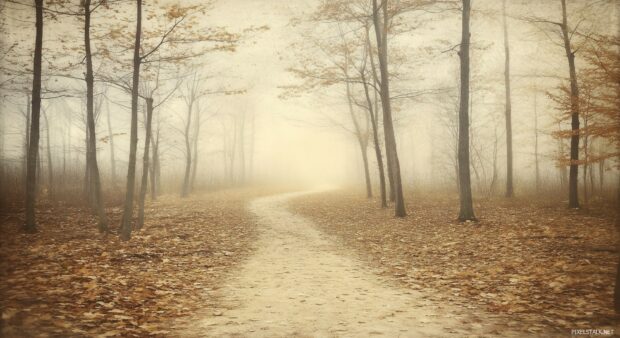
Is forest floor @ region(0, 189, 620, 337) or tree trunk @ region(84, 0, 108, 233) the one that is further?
tree trunk @ region(84, 0, 108, 233)

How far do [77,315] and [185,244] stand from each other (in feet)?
18.0

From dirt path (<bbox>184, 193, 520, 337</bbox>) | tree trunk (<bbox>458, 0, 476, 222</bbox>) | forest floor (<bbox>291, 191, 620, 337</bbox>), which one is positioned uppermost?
tree trunk (<bbox>458, 0, 476, 222</bbox>)

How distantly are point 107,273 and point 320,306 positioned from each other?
4.27 metres

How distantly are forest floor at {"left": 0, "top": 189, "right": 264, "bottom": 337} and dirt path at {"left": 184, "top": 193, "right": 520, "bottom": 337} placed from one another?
2.06 feet

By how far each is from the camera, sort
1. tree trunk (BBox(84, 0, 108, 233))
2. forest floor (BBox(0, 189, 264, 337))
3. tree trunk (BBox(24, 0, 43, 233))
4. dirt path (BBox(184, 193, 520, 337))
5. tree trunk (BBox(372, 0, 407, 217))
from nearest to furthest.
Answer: forest floor (BBox(0, 189, 264, 337))
dirt path (BBox(184, 193, 520, 337))
tree trunk (BBox(24, 0, 43, 233))
tree trunk (BBox(84, 0, 108, 233))
tree trunk (BBox(372, 0, 407, 217))

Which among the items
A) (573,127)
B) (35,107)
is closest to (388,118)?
(573,127)

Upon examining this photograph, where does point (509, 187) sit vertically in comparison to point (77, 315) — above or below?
above

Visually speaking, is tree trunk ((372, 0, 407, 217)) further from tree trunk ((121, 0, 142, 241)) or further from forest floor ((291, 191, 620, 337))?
tree trunk ((121, 0, 142, 241))

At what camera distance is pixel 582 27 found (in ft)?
50.3

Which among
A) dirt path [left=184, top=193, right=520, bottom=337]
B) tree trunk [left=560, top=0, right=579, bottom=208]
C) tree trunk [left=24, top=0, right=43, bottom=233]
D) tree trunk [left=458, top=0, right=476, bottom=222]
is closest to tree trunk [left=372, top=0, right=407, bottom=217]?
tree trunk [left=458, top=0, right=476, bottom=222]

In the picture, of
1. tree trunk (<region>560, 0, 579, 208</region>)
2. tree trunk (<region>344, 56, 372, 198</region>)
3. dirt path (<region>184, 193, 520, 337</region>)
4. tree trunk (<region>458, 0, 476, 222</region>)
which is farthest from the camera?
tree trunk (<region>344, 56, 372, 198</region>)

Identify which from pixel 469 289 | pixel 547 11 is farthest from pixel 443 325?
pixel 547 11

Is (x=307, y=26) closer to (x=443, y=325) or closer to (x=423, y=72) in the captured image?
(x=423, y=72)

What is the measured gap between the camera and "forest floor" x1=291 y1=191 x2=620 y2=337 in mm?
5250
